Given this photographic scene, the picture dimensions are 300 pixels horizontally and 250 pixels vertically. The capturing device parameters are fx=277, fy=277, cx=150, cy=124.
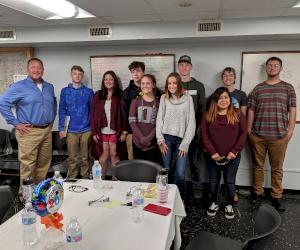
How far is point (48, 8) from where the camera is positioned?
2562 mm

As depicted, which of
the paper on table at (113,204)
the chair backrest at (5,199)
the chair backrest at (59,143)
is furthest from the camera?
the chair backrest at (59,143)

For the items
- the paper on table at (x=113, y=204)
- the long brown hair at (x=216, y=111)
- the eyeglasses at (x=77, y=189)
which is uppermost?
the long brown hair at (x=216, y=111)

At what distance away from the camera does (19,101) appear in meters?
3.10

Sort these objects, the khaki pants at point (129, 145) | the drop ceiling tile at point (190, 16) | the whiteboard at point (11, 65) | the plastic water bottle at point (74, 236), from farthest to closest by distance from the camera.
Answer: the whiteboard at point (11, 65)
the khaki pants at point (129, 145)
the drop ceiling tile at point (190, 16)
the plastic water bottle at point (74, 236)

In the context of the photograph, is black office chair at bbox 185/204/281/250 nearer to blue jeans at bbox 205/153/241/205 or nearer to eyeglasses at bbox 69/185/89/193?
eyeglasses at bbox 69/185/89/193

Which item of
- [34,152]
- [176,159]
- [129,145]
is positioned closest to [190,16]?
[176,159]

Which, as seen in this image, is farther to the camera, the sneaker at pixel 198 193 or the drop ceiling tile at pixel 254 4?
the sneaker at pixel 198 193

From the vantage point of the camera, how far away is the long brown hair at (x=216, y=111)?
9.25ft

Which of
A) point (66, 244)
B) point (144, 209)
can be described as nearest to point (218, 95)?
point (144, 209)

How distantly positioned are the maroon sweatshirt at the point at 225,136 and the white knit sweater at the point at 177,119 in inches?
8.0

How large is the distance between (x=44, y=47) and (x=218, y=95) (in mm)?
2630

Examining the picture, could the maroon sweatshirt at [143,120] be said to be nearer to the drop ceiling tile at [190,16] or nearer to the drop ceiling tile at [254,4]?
the drop ceiling tile at [190,16]

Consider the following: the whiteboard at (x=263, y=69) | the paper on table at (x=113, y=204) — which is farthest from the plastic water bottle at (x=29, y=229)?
the whiteboard at (x=263, y=69)

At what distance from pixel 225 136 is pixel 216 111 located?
0.27 metres
